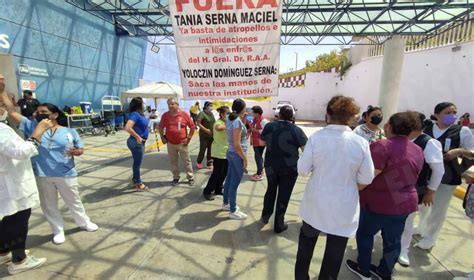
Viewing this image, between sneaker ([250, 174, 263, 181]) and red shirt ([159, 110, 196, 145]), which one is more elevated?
red shirt ([159, 110, 196, 145])

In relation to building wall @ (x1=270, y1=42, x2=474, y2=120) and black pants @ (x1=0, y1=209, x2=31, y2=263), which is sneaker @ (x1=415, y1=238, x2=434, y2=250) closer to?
black pants @ (x1=0, y1=209, x2=31, y2=263)

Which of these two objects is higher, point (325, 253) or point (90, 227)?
point (325, 253)

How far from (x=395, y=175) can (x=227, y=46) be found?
2.18m

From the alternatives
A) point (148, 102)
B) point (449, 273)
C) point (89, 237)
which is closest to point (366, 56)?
point (148, 102)

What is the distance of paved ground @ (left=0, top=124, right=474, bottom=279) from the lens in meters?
2.64

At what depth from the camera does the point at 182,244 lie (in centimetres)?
310

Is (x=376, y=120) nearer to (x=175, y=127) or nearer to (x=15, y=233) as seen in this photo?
(x=175, y=127)

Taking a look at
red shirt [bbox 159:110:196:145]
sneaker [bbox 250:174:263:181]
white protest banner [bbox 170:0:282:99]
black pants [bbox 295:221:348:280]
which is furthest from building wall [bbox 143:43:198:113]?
black pants [bbox 295:221:348:280]

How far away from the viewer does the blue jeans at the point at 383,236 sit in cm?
233

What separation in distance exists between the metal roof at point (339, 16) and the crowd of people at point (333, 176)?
8.39 m

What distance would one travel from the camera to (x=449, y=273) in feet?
8.88

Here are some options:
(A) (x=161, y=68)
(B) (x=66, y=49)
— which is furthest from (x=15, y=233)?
(A) (x=161, y=68)

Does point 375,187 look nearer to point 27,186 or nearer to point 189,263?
point 189,263

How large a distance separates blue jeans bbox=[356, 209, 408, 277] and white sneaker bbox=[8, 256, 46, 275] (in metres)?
3.06
